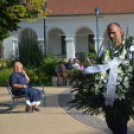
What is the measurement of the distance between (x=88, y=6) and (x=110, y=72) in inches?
1042

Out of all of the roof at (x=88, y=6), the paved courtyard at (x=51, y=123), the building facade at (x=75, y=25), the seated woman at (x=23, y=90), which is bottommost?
the paved courtyard at (x=51, y=123)

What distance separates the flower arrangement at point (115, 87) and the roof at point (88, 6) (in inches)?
959

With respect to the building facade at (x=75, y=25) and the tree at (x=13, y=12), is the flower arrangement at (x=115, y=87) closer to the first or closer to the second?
the tree at (x=13, y=12)

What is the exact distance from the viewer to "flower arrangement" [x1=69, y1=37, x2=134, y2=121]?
140 inches

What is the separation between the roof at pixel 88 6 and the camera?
2784 centimetres

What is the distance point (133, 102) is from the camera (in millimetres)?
3586

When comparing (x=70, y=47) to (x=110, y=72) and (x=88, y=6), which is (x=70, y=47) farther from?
(x=110, y=72)

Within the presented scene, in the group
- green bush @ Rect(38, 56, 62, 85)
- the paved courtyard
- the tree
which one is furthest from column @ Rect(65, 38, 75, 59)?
the paved courtyard

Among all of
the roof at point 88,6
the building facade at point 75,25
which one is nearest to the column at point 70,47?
the building facade at point 75,25

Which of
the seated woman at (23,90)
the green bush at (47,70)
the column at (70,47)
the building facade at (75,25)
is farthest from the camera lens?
the column at (70,47)

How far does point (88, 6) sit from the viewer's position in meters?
29.4

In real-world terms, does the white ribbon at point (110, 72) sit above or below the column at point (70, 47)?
below

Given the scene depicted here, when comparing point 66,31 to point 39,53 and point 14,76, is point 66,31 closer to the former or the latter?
point 39,53

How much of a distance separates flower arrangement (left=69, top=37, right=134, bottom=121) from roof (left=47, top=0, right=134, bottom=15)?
79.9ft
